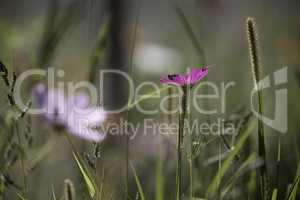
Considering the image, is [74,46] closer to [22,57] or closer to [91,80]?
[22,57]

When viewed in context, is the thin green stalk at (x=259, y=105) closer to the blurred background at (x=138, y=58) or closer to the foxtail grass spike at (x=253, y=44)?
the foxtail grass spike at (x=253, y=44)

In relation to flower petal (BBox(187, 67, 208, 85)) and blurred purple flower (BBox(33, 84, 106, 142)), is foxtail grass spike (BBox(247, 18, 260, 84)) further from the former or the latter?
blurred purple flower (BBox(33, 84, 106, 142))

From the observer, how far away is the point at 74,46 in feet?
8.66

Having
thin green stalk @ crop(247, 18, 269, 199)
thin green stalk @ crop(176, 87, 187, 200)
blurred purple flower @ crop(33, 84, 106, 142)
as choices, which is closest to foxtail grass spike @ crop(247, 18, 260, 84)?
thin green stalk @ crop(247, 18, 269, 199)

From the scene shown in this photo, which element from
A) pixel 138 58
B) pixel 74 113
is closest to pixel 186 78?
pixel 74 113

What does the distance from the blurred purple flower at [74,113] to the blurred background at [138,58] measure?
0.03 metres

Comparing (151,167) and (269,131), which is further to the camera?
(269,131)

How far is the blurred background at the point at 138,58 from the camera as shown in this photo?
83 centimetres

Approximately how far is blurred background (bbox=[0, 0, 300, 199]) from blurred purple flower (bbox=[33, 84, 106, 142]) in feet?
0.09

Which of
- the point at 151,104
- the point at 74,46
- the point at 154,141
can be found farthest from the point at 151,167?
the point at 74,46

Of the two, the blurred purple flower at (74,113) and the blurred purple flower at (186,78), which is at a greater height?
the blurred purple flower at (186,78)

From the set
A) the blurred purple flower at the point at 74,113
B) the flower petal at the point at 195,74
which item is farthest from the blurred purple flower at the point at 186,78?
the blurred purple flower at the point at 74,113

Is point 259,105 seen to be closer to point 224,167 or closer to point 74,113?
point 224,167

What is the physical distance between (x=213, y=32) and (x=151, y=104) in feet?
2.23
